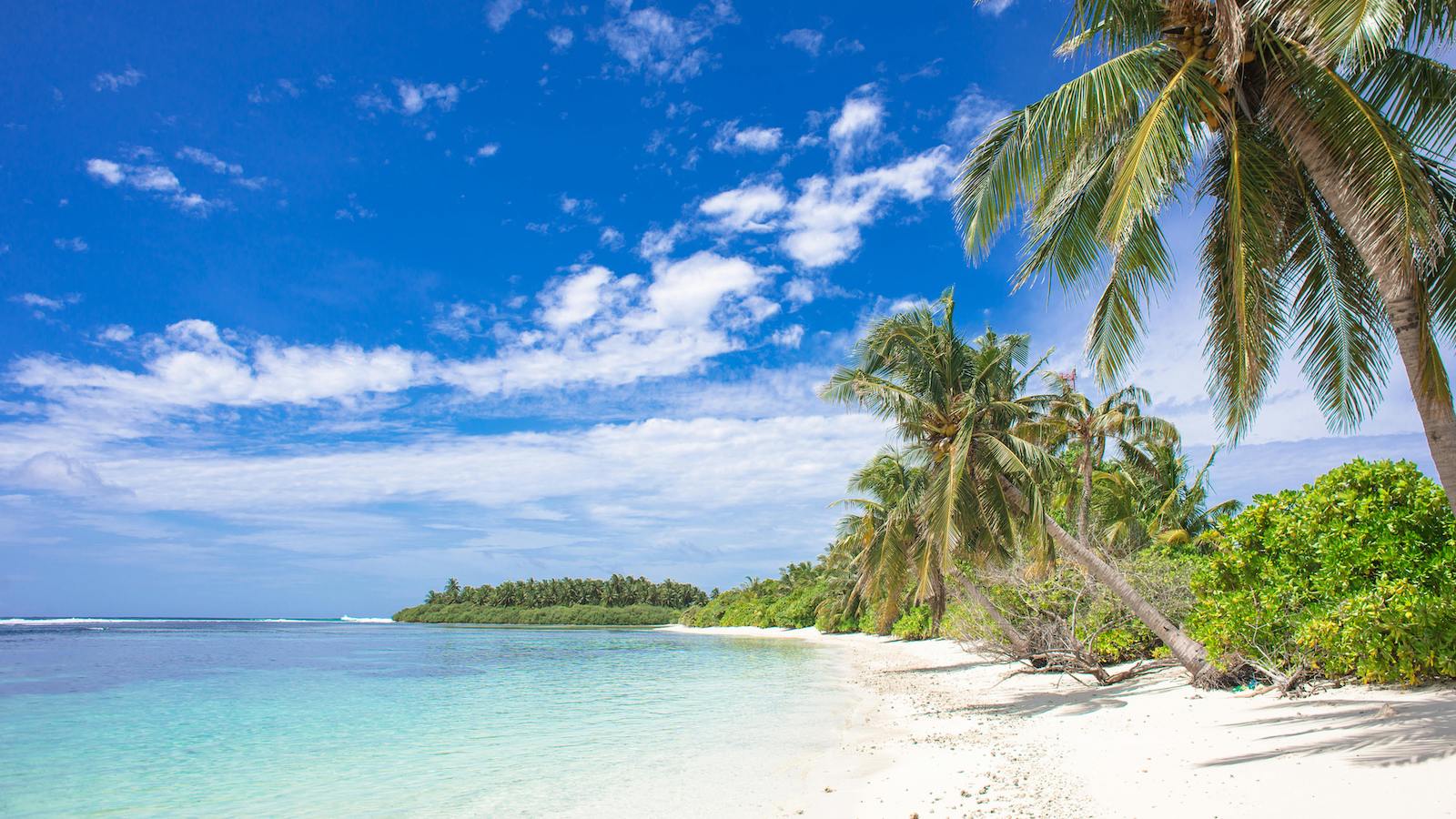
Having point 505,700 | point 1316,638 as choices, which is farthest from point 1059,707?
point 505,700

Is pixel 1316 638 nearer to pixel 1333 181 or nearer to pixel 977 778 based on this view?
pixel 977 778

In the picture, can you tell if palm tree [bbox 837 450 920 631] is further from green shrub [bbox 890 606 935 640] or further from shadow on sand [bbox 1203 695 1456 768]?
shadow on sand [bbox 1203 695 1456 768]

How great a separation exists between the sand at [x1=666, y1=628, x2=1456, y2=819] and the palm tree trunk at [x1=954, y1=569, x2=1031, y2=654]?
3107 mm

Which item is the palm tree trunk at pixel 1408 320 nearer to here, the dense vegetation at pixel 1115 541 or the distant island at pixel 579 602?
the dense vegetation at pixel 1115 541

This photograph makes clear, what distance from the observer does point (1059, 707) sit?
35.8 ft

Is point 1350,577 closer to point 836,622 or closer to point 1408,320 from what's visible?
point 1408,320

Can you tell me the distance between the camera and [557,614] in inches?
3878

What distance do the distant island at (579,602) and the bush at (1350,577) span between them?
91664mm

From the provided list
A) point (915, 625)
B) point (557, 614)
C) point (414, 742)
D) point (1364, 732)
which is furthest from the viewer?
point (557, 614)

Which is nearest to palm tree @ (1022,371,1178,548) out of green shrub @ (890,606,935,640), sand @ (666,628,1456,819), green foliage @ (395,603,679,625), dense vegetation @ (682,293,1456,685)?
dense vegetation @ (682,293,1456,685)

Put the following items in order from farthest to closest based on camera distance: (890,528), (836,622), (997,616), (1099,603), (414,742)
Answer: (836,622), (890,528), (997,616), (1099,603), (414,742)

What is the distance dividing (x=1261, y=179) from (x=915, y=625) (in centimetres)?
2935

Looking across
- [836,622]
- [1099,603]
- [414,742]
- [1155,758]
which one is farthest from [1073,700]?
[836,622]

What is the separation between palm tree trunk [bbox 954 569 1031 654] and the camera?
1520cm
